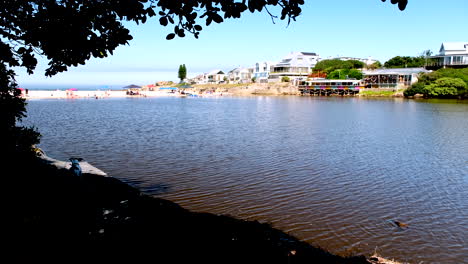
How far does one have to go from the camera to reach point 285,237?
9.78 meters

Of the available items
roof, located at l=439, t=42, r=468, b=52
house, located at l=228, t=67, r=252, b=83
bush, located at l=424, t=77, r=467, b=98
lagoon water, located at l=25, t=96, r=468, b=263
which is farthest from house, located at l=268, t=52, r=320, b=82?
lagoon water, located at l=25, t=96, r=468, b=263

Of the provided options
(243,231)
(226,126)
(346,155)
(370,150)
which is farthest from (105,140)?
(243,231)

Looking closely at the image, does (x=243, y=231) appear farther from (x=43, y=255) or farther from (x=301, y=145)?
(x=301, y=145)

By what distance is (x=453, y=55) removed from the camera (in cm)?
9969

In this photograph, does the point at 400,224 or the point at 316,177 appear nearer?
the point at 400,224

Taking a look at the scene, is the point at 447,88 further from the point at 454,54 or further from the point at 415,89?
the point at 454,54

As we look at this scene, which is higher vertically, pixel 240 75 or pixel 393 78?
pixel 240 75

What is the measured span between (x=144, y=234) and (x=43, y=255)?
73.8 inches

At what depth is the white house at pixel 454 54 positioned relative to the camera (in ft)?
322

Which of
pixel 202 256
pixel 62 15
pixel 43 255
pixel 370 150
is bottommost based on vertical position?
pixel 370 150

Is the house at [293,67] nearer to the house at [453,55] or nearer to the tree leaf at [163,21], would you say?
the house at [453,55]

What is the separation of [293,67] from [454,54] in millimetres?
54773

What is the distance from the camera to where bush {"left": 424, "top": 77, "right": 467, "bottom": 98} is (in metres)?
83.2

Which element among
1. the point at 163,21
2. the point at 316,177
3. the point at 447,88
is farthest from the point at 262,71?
the point at 163,21
